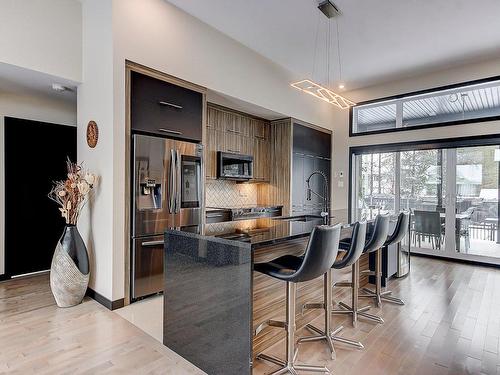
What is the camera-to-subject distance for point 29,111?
12.9 feet

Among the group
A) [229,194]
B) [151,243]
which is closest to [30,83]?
[151,243]

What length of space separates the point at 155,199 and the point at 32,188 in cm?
208

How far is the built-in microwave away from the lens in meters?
4.71

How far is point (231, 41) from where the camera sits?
420cm

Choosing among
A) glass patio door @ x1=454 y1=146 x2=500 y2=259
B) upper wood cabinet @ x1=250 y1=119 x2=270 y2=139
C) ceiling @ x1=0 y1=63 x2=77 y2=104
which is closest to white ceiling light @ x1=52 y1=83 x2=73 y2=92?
ceiling @ x1=0 y1=63 x2=77 y2=104

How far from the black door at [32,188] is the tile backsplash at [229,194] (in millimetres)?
2196

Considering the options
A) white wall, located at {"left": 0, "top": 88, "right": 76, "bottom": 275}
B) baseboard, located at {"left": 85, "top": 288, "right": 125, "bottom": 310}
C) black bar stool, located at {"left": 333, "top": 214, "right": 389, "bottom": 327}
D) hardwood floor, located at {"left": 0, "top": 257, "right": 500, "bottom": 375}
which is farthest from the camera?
white wall, located at {"left": 0, "top": 88, "right": 76, "bottom": 275}

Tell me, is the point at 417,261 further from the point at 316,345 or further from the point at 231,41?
the point at 231,41

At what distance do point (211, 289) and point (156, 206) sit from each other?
65.3 inches

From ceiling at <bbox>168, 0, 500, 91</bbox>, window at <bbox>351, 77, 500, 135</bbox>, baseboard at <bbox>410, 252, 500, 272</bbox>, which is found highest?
ceiling at <bbox>168, 0, 500, 91</bbox>

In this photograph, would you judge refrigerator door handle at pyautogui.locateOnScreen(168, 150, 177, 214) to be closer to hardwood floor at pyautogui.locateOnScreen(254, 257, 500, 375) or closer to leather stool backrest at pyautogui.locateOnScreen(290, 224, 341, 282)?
hardwood floor at pyautogui.locateOnScreen(254, 257, 500, 375)

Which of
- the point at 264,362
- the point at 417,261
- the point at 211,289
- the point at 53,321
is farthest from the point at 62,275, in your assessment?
the point at 417,261

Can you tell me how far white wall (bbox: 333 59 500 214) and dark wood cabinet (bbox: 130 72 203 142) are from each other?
3.83 metres

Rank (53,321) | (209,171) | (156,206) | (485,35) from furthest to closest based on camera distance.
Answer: (209,171) → (485,35) → (156,206) → (53,321)
